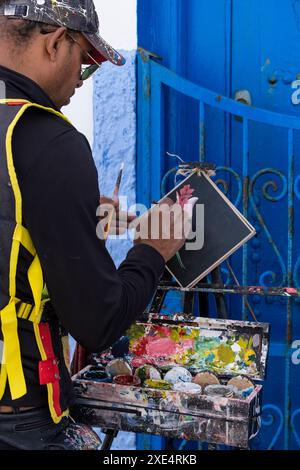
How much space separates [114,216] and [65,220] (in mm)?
806

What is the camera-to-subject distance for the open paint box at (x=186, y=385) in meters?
1.84

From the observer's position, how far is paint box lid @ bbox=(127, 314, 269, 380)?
213 centimetres

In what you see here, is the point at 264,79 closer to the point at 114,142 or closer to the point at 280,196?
the point at 280,196

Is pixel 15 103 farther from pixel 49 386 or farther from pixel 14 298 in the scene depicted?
pixel 49 386

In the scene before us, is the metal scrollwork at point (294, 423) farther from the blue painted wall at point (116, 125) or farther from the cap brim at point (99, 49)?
the cap brim at point (99, 49)

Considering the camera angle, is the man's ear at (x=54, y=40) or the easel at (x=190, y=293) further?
the easel at (x=190, y=293)

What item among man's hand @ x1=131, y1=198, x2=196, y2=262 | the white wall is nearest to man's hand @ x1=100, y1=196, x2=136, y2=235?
man's hand @ x1=131, y1=198, x2=196, y2=262

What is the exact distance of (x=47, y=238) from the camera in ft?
4.59

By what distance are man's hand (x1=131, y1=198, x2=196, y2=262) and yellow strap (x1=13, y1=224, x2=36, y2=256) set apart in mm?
373

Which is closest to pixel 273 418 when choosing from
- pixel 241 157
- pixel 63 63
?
pixel 241 157

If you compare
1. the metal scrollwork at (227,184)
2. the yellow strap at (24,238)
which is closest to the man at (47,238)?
the yellow strap at (24,238)

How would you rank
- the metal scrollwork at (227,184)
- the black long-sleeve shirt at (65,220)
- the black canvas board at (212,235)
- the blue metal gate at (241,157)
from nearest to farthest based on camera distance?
1. the black long-sleeve shirt at (65,220)
2. the black canvas board at (212,235)
3. the metal scrollwork at (227,184)
4. the blue metal gate at (241,157)

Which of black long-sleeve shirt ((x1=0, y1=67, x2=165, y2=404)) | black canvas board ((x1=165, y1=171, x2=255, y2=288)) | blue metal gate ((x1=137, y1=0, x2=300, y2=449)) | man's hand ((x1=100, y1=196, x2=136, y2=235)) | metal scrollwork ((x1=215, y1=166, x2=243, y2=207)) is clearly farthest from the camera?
blue metal gate ((x1=137, y1=0, x2=300, y2=449))

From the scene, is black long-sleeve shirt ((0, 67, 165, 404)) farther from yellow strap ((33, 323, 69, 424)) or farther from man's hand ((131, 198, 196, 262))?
man's hand ((131, 198, 196, 262))
